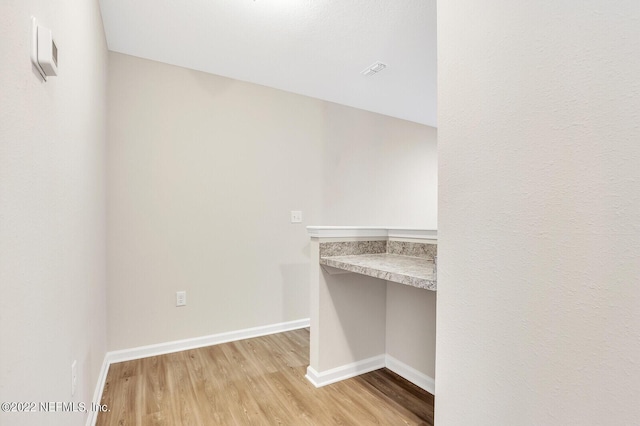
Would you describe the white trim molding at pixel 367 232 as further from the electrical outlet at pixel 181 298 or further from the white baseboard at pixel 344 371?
the electrical outlet at pixel 181 298

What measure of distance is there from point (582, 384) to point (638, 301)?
9.6 inches

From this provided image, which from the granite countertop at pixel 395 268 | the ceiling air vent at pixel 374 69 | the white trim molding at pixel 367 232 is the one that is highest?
the ceiling air vent at pixel 374 69

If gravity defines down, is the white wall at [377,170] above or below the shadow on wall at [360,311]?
above

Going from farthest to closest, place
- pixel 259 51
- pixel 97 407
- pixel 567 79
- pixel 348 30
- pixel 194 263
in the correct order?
pixel 194 263
pixel 259 51
pixel 348 30
pixel 97 407
pixel 567 79

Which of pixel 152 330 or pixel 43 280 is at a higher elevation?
pixel 43 280

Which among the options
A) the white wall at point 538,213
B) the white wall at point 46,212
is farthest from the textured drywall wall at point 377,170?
the white wall at point 538,213

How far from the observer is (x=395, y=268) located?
1.61 m

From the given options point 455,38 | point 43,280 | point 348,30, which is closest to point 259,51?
point 348,30

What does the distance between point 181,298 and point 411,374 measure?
1929 mm

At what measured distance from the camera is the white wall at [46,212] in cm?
66

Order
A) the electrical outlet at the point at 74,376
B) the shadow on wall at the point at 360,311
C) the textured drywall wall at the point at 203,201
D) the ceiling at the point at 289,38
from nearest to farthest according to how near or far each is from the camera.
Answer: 1. the electrical outlet at the point at 74,376
2. the ceiling at the point at 289,38
3. the shadow on wall at the point at 360,311
4. the textured drywall wall at the point at 203,201

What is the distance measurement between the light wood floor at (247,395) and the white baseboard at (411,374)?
42 millimetres

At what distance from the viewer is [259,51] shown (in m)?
2.46

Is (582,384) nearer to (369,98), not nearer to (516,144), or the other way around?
(516,144)
